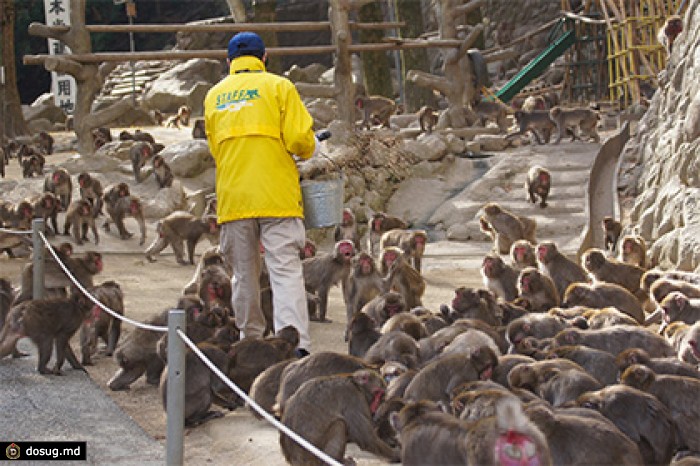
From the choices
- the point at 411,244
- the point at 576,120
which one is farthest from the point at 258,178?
the point at 576,120

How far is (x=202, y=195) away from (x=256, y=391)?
11.3 m

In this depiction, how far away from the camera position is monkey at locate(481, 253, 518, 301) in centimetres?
1174

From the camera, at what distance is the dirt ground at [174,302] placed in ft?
24.5

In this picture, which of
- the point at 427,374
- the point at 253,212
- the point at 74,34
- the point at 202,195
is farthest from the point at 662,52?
the point at 427,374

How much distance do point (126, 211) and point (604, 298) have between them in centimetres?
826

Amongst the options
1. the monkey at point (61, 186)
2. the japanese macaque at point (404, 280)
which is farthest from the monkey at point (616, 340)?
the monkey at point (61, 186)

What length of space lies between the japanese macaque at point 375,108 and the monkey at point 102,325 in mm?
13828

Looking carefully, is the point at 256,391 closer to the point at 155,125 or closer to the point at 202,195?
the point at 202,195

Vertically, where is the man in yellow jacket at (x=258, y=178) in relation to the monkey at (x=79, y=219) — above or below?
above

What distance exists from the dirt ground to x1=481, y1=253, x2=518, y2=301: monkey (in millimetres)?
1089

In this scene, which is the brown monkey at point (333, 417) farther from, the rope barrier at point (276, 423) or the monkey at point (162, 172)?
the monkey at point (162, 172)

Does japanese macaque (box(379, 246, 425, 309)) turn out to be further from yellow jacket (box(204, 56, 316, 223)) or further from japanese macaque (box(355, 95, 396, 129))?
japanese macaque (box(355, 95, 396, 129))

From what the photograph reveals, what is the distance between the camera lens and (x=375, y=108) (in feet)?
79.7

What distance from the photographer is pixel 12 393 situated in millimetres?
8609
